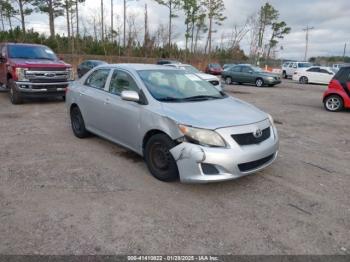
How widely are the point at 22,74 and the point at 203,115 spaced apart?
793cm

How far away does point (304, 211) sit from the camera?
3.59 meters

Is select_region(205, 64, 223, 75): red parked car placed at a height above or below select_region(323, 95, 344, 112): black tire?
above

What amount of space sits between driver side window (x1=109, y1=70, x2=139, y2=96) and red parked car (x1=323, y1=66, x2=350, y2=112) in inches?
329

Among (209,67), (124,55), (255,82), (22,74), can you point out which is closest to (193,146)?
(22,74)

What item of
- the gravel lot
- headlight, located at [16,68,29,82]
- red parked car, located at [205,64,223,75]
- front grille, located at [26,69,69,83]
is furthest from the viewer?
red parked car, located at [205,64,223,75]

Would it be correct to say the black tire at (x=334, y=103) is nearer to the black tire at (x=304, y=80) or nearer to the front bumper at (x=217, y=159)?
the front bumper at (x=217, y=159)

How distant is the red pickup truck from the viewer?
9852mm

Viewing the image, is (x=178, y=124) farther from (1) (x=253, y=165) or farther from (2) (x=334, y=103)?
(2) (x=334, y=103)

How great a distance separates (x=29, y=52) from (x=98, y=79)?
6.59 meters

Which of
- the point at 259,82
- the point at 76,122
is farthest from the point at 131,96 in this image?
the point at 259,82

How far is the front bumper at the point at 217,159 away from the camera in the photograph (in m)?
3.67

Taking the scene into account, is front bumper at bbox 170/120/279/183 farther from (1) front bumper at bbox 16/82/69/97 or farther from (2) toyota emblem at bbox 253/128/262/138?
(1) front bumper at bbox 16/82/69/97

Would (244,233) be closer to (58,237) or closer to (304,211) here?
(304,211)

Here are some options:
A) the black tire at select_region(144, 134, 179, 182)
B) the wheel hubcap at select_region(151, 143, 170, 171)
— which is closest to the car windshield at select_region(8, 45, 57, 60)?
the black tire at select_region(144, 134, 179, 182)
